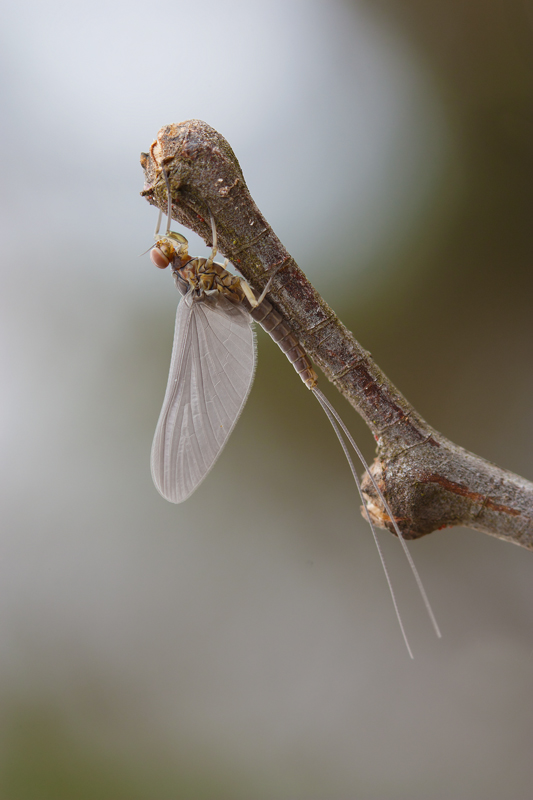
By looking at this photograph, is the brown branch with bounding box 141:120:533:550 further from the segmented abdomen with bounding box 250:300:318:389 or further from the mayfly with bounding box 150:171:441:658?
the mayfly with bounding box 150:171:441:658

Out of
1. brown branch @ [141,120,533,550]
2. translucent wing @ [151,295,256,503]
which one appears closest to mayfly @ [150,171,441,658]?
translucent wing @ [151,295,256,503]

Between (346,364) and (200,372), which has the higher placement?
(200,372)

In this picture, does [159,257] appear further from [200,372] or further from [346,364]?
[346,364]

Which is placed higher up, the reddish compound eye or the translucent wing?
the reddish compound eye

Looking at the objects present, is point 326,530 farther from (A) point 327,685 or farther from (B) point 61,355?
(B) point 61,355

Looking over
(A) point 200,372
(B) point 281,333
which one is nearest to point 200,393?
(A) point 200,372

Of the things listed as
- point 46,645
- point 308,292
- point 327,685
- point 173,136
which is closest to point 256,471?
point 327,685
